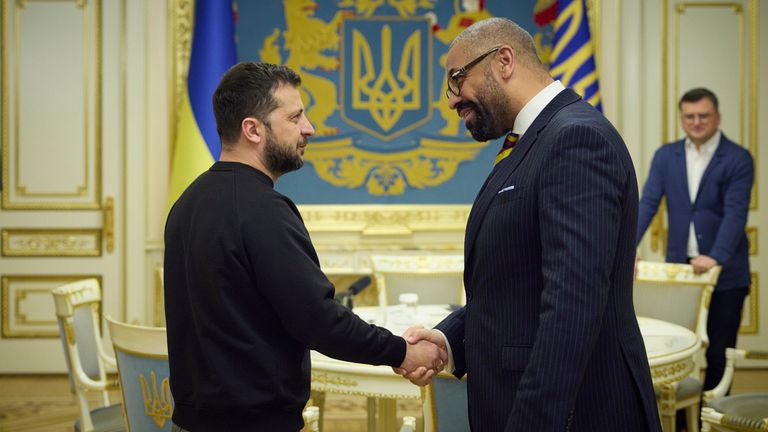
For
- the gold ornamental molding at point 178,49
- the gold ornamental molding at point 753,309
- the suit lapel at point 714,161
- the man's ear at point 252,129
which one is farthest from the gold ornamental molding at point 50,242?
the gold ornamental molding at point 753,309

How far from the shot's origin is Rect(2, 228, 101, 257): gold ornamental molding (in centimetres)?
523

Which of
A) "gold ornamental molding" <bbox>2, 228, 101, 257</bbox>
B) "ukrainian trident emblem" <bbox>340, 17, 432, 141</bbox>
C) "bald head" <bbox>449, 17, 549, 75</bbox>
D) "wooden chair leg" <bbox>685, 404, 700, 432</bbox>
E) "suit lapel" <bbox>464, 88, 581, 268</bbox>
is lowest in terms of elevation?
"wooden chair leg" <bbox>685, 404, 700, 432</bbox>

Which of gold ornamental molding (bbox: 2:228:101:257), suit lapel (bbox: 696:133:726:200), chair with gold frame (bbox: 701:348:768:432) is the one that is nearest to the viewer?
chair with gold frame (bbox: 701:348:768:432)

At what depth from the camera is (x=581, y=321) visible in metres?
1.24

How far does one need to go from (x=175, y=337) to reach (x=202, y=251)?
0.20 m

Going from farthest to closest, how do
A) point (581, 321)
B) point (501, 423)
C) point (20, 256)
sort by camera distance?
point (20, 256), point (501, 423), point (581, 321)

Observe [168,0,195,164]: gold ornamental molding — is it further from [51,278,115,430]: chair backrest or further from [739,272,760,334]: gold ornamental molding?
[739,272,760,334]: gold ornamental molding

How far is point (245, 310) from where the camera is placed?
4.86 feet

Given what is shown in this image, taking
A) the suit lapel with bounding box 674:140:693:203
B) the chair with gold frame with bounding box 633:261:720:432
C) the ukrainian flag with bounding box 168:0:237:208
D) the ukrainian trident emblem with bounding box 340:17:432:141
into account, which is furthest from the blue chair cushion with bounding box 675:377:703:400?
the ukrainian flag with bounding box 168:0:237:208

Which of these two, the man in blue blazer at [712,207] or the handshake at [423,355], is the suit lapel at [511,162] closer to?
the handshake at [423,355]

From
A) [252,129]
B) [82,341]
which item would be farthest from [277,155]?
[82,341]

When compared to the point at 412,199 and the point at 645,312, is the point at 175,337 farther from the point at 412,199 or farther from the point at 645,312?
the point at 412,199

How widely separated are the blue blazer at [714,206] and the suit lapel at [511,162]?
241 cm

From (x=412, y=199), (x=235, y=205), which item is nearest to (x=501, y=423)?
(x=235, y=205)
